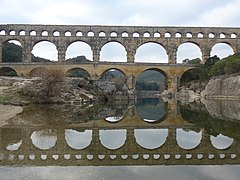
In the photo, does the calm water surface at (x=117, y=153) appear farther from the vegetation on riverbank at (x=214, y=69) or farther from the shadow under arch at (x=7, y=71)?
the shadow under arch at (x=7, y=71)

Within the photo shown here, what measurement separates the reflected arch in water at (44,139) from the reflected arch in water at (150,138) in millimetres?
3155

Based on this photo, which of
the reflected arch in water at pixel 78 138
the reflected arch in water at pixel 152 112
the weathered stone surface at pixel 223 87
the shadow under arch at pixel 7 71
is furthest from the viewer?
the shadow under arch at pixel 7 71

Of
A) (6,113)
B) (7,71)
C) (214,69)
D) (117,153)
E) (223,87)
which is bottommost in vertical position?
(117,153)

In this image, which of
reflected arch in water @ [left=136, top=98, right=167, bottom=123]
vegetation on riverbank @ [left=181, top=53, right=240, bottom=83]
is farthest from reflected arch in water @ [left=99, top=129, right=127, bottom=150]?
vegetation on riverbank @ [left=181, top=53, right=240, bottom=83]

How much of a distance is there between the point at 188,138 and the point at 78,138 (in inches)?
170

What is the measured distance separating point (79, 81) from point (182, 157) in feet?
117

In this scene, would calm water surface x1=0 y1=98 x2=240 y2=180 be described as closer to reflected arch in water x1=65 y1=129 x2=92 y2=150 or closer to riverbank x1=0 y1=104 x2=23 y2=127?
reflected arch in water x1=65 y1=129 x2=92 y2=150

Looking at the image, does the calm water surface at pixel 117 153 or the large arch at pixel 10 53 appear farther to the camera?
the large arch at pixel 10 53

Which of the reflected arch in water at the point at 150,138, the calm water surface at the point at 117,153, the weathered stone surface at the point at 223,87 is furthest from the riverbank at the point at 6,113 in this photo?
the weathered stone surface at the point at 223,87

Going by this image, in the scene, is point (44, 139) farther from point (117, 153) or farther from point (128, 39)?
point (128, 39)

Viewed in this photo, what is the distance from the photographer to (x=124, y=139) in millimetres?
12172

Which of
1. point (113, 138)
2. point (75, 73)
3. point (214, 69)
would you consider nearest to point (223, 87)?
point (214, 69)

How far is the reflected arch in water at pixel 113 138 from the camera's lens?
10750 mm

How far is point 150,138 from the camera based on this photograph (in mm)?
12523
